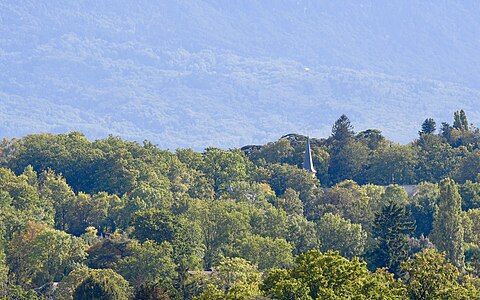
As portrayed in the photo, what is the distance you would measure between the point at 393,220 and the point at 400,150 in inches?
2131

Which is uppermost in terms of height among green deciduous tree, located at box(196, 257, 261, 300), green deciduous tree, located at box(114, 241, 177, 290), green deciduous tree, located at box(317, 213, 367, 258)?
green deciduous tree, located at box(317, 213, 367, 258)

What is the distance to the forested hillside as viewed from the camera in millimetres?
81188

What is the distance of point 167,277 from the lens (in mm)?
96812

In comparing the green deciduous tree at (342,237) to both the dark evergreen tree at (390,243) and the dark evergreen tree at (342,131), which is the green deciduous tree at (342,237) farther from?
the dark evergreen tree at (342,131)

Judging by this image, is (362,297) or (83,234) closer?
(362,297)

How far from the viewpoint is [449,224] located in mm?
113062

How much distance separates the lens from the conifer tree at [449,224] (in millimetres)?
112125

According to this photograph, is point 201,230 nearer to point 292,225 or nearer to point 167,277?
point 292,225

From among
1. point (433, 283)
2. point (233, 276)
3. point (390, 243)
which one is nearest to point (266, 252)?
point (390, 243)

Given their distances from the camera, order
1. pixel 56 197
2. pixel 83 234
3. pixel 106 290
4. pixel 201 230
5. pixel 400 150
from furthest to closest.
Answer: pixel 400 150 → pixel 56 197 → pixel 83 234 → pixel 201 230 → pixel 106 290

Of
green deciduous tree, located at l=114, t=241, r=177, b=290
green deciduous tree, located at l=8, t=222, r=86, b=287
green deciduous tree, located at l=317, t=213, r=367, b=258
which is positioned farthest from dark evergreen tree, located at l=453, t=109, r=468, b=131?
green deciduous tree, located at l=114, t=241, r=177, b=290

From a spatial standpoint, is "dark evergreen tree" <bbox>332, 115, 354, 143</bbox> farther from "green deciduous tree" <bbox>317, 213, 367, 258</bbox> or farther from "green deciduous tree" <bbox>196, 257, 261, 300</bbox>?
"green deciduous tree" <bbox>196, 257, 261, 300</bbox>

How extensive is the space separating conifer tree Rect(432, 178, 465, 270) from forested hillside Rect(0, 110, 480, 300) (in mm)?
93

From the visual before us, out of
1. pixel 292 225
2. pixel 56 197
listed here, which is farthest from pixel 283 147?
pixel 292 225
